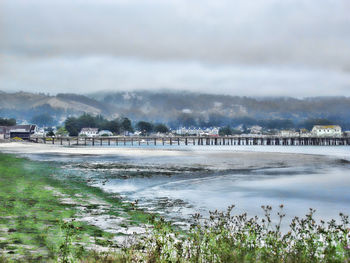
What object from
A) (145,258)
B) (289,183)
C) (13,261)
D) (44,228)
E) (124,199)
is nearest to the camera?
(145,258)

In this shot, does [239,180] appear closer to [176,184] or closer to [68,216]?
[176,184]

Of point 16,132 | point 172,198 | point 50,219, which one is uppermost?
point 16,132

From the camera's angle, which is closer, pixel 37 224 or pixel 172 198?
pixel 37 224

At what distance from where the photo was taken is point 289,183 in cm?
2711

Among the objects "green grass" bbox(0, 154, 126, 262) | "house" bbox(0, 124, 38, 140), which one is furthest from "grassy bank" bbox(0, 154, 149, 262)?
"house" bbox(0, 124, 38, 140)

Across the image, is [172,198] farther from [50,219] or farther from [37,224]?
[37,224]

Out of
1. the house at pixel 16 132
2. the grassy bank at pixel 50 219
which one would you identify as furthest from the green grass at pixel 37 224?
the house at pixel 16 132

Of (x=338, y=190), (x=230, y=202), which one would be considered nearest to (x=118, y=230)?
(x=230, y=202)

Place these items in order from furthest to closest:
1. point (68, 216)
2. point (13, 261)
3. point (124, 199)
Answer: point (124, 199)
point (68, 216)
point (13, 261)

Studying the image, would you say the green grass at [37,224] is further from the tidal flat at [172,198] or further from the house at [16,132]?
the house at [16,132]

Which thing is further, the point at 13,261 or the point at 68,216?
the point at 68,216

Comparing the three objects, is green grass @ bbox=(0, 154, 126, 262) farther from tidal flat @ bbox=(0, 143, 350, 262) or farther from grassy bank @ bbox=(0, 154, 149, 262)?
tidal flat @ bbox=(0, 143, 350, 262)

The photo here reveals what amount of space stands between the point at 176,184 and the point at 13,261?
17661 mm

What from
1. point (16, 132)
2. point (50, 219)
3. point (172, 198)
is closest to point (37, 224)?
point (50, 219)
